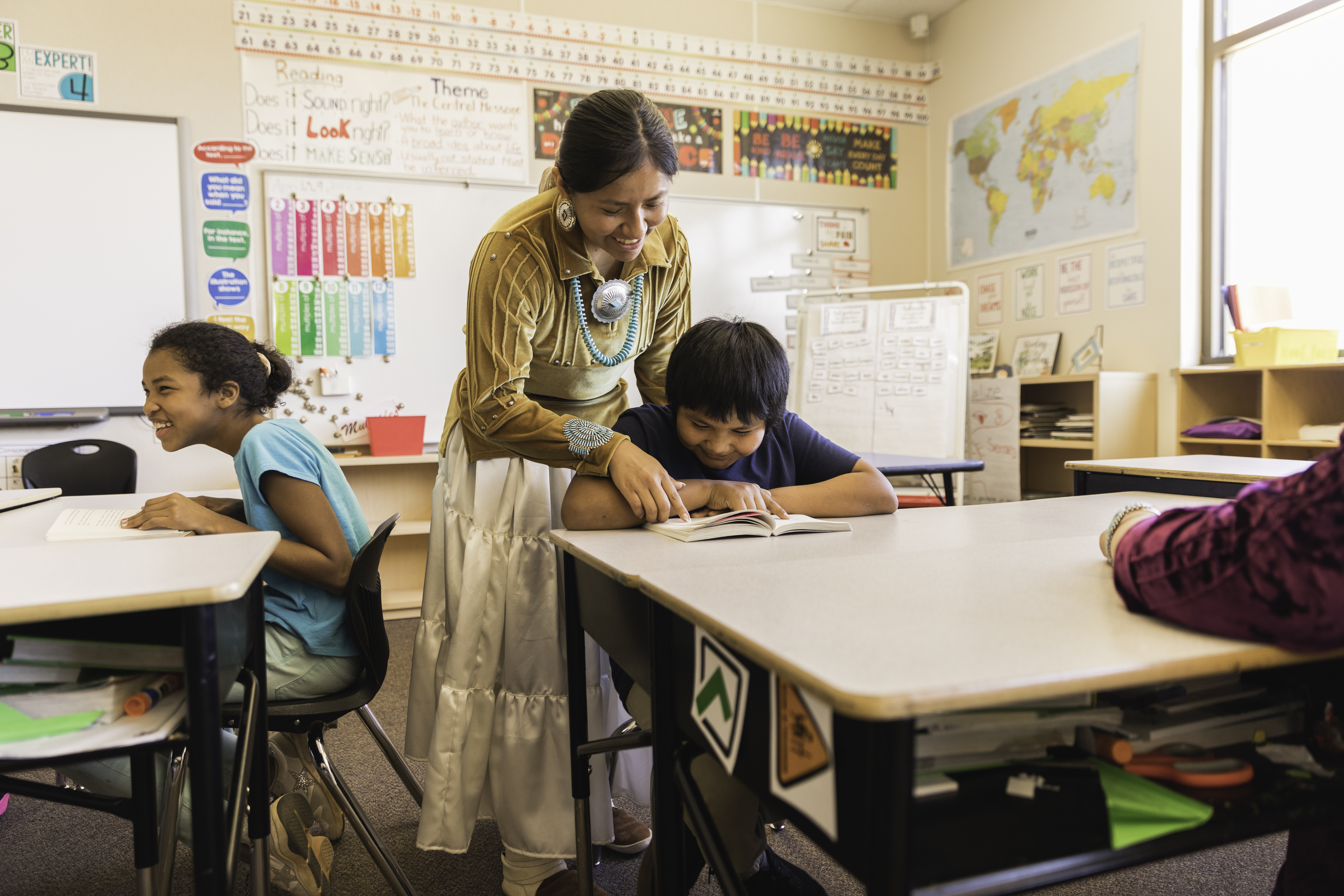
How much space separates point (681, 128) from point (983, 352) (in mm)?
1892

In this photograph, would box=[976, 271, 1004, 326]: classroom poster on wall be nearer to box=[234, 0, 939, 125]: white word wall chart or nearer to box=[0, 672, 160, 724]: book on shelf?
box=[234, 0, 939, 125]: white word wall chart

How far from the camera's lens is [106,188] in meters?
3.29

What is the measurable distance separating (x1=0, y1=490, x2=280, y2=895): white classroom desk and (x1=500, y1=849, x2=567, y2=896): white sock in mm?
561

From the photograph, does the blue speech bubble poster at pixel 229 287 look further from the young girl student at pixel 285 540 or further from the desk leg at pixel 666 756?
the desk leg at pixel 666 756

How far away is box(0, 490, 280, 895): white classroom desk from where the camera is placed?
2.53 feet

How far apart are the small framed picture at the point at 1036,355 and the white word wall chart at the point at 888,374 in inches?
14.6

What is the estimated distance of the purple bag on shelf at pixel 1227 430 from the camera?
2916mm

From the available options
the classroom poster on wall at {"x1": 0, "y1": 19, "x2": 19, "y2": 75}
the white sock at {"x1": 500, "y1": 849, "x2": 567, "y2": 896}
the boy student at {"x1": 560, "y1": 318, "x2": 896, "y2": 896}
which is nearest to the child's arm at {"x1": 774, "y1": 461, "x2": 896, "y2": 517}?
the boy student at {"x1": 560, "y1": 318, "x2": 896, "y2": 896}

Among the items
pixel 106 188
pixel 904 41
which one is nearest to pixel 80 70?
pixel 106 188

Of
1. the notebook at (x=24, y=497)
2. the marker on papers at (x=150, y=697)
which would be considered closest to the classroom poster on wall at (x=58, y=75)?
the notebook at (x=24, y=497)

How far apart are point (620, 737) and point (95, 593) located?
2.48ft

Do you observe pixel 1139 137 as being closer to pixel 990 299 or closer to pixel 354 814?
pixel 990 299

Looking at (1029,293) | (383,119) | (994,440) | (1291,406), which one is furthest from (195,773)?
(1029,293)

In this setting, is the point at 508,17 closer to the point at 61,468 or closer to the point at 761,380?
the point at 61,468
